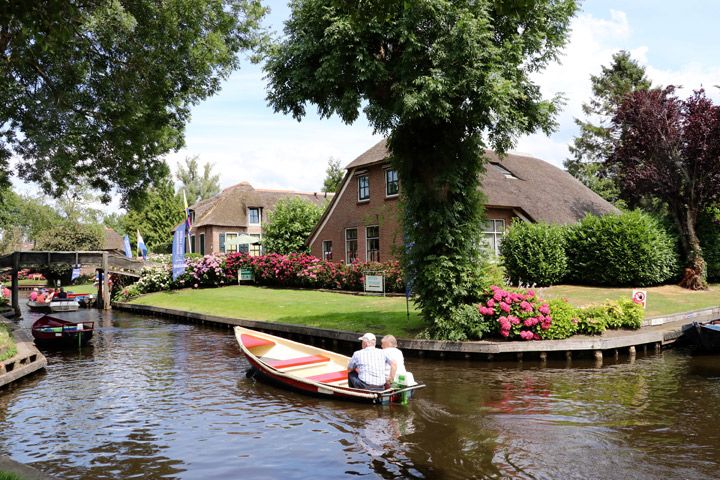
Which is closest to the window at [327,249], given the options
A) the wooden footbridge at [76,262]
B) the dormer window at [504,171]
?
the dormer window at [504,171]

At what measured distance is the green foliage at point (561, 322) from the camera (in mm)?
15414

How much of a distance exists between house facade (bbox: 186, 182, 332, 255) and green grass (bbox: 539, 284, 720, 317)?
32.1m

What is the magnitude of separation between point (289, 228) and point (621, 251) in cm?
2376

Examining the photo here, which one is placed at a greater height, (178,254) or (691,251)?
(178,254)

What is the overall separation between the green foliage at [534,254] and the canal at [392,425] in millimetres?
11009

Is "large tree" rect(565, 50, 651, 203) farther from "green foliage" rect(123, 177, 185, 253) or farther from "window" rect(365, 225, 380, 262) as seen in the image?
"green foliage" rect(123, 177, 185, 253)

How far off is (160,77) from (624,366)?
15.3m

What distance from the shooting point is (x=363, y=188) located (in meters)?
33.5

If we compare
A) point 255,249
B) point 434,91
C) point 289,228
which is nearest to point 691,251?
point 434,91

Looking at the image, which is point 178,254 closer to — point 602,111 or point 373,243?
point 373,243

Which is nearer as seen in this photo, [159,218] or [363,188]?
[363,188]

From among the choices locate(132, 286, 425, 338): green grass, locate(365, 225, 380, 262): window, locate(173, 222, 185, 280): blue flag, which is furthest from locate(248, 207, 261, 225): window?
locate(365, 225, 380, 262): window

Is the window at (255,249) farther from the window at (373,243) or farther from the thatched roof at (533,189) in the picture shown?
the thatched roof at (533,189)

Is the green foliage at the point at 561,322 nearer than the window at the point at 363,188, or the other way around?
the green foliage at the point at 561,322
